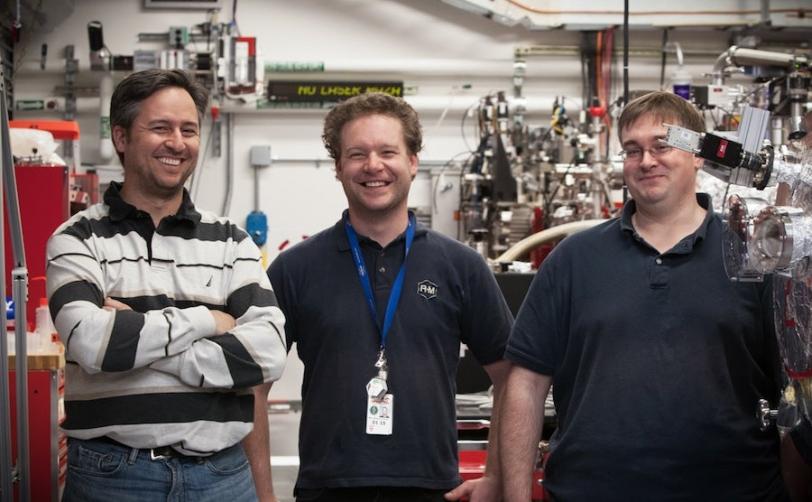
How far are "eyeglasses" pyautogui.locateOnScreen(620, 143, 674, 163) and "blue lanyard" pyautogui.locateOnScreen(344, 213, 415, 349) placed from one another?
0.52 metres

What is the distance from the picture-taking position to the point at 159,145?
1.82m

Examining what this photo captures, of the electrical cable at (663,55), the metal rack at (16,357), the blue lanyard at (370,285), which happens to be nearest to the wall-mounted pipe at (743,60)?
the electrical cable at (663,55)

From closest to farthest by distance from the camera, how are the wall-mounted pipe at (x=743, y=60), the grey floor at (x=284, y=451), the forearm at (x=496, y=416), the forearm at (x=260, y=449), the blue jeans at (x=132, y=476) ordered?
the blue jeans at (x=132, y=476) < the forearm at (x=260, y=449) < the forearm at (x=496, y=416) < the grey floor at (x=284, y=451) < the wall-mounted pipe at (x=743, y=60)

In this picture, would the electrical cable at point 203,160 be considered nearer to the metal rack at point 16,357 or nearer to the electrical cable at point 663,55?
the electrical cable at point 663,55

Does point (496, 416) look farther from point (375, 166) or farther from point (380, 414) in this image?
point (375, 166)

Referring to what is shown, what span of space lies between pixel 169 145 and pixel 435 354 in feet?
2.38

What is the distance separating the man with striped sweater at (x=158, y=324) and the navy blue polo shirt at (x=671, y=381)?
64cm

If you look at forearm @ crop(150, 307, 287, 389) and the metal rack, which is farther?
the metal rack

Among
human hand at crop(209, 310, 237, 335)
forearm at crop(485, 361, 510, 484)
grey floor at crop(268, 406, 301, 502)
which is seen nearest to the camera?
human hand at crop(209, 310, 237, 335)

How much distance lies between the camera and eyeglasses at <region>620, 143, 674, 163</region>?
190cm

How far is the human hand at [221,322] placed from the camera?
1764mm

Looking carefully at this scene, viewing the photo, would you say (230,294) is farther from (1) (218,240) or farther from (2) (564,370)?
(2) (564,370)

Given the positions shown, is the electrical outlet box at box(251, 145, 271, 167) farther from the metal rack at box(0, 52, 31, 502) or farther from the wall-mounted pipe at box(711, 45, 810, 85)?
the metal rack at box(0, 52, 31, 502)

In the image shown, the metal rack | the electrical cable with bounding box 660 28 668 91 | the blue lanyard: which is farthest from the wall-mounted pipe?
the metal rack
